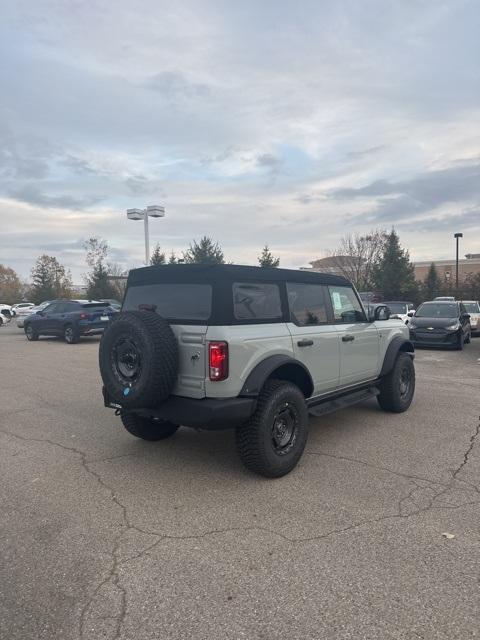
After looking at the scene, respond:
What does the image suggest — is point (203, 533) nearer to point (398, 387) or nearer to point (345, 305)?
point (345, 305)

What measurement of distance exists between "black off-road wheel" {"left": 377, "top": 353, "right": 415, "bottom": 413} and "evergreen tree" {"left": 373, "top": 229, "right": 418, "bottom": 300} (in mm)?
33918

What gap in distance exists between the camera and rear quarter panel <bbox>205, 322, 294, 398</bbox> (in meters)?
4.02

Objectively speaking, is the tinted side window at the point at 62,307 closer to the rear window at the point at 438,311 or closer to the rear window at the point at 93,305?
the rear window at the point at 93,305

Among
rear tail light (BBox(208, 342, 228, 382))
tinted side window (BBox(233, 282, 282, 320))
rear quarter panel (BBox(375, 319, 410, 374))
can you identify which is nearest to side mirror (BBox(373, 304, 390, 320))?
rear quarter panel (BBox(375, 319, 410, 374))

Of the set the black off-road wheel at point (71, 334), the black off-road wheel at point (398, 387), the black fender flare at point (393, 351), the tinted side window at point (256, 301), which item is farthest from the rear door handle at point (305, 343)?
the black off-road wheel at point (71, 334)

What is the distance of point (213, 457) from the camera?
485cm

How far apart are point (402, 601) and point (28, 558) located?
2.28 meters

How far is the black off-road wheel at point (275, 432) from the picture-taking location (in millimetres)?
4109

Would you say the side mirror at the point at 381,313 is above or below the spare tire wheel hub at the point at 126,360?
above

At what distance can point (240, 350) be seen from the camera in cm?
407

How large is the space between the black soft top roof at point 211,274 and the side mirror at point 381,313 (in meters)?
1.22

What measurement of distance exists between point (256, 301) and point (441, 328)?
11.0 m

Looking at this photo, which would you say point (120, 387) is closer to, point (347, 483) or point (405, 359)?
point (347, 483)

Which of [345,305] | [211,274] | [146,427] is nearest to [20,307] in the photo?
[146,427]
